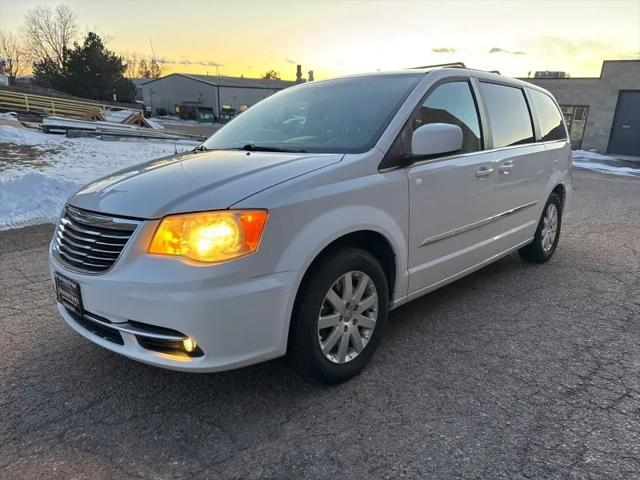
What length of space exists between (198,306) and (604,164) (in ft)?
75.9

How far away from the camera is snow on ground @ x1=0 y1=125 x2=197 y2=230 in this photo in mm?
6824

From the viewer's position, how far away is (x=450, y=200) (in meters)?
3.40

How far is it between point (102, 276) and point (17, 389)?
0.99m

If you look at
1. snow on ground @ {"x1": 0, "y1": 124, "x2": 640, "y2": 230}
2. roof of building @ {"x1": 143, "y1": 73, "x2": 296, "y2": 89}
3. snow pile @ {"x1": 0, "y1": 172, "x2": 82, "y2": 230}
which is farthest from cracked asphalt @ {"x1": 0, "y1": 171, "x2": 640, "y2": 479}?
roof of building @ {"x1": 143, "y1": 73, "x2": 296, "y2": 89}

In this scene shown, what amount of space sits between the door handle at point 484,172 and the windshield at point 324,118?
2.79 ft

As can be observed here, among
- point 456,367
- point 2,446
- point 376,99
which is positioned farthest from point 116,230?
point 456,367

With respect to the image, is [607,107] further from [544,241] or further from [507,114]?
[507,114]

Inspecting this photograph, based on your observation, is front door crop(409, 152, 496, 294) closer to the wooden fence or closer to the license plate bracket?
the license plate bracket

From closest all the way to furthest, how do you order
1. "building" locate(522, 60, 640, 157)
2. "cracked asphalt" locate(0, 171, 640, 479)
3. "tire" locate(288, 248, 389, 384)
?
"cracked asphalt" locate(0, 171, 640, 479) < "tire" locate(288, 248, 389, 384) < "building" locate(522, 60, 640, 157)

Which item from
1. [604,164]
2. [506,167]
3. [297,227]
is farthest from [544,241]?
[604,164]

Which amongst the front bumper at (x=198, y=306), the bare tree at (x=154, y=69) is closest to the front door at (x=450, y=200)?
the front bumper at (x=198, y=306)

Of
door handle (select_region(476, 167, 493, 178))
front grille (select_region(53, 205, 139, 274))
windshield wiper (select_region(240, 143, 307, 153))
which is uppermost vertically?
windshield wiper (select_region(240, 143, 307, 153))

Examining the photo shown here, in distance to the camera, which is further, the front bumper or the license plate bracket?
the license plate bracket

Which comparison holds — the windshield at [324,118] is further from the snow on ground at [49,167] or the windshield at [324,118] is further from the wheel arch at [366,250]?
the snow on ground at [49,167]
